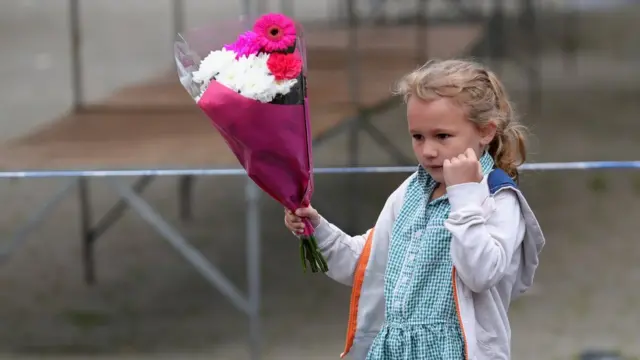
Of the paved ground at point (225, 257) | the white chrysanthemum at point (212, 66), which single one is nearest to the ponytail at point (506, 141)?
the white chrysanthemum at point (212, 66)

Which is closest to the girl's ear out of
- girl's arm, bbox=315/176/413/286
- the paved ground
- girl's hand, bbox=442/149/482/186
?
girl's hand, bbox=442/149/482/186

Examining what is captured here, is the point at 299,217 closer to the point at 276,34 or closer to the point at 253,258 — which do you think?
the point at 276,34

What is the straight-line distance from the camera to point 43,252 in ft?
18.2

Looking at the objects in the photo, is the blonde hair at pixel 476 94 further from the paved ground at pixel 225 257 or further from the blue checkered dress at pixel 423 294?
the paved ground at pixel 225 257

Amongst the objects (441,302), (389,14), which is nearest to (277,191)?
(441,302)

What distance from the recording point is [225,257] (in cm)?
561

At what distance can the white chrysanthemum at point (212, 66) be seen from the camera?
215 centimetres

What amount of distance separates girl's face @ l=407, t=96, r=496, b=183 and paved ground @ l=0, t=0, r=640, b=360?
2336 millimetres

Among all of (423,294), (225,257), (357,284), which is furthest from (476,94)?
(225,257)

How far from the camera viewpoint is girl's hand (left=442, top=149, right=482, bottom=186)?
6.51 ft

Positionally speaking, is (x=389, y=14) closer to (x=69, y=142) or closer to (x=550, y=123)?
(x=550, y=123)

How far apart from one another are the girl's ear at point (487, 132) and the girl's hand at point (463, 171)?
0.13 meters

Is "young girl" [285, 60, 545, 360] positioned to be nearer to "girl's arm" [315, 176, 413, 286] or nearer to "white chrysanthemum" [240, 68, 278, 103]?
"girl's arm" [315, 176, 413, 286]

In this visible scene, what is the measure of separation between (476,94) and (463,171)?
187 mm
